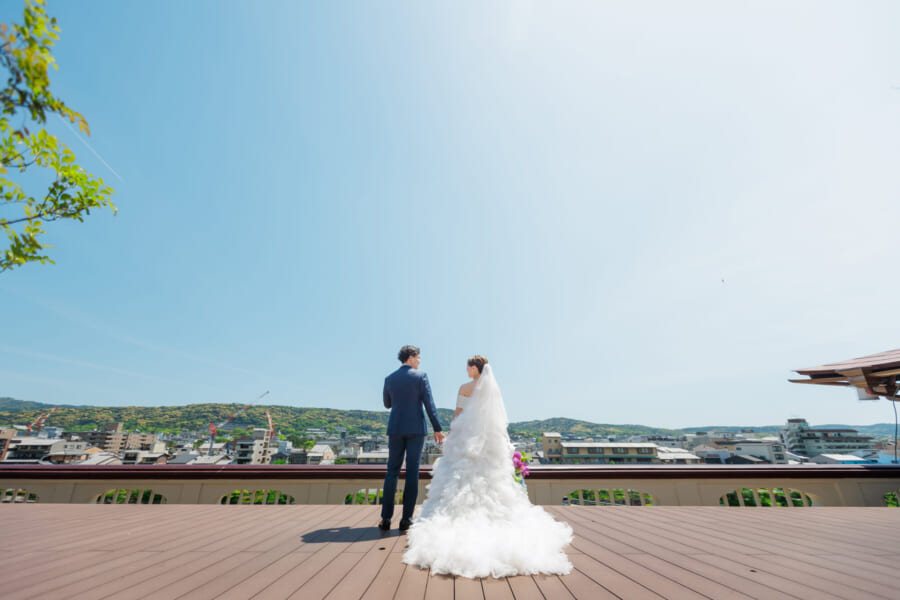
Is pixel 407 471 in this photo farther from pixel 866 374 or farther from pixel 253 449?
pixel 253 449

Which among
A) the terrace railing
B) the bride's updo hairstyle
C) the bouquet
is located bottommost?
the terrace railing

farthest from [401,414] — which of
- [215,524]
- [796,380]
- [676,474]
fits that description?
[796,380]

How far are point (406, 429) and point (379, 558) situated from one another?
1149 millimetres

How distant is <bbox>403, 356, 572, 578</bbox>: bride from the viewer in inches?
93.4

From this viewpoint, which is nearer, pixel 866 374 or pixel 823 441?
pixel 866 374

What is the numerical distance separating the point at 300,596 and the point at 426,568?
0.89 meters

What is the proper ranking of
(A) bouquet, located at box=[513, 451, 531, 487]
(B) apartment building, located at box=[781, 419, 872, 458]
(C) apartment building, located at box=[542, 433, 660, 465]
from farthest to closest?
1. (B) apartment building, located at box=[781, 419, 872, 458]
2. (C) apartment building, located at box=[542, 433, 660, 465]
3. (A) bouquet, located at box=[513, 451, 531, 487]

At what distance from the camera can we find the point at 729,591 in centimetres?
199

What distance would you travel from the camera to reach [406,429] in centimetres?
353

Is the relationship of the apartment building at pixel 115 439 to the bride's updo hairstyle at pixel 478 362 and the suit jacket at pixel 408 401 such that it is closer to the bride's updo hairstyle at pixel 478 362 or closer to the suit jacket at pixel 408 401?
the suit jacket at pixel 408 401

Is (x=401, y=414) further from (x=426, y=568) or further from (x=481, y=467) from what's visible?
(x=426, y=568)

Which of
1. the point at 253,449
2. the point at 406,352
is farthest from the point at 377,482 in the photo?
the point at 253,449

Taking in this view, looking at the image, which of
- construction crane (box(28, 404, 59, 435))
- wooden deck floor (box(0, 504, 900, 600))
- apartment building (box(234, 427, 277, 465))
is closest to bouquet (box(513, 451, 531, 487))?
wooden deck floor (box(0, 504, 900, 600))

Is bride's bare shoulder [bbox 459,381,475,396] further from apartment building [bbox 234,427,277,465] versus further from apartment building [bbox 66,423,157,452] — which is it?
apartment building [bbox 66,423,157,452]
